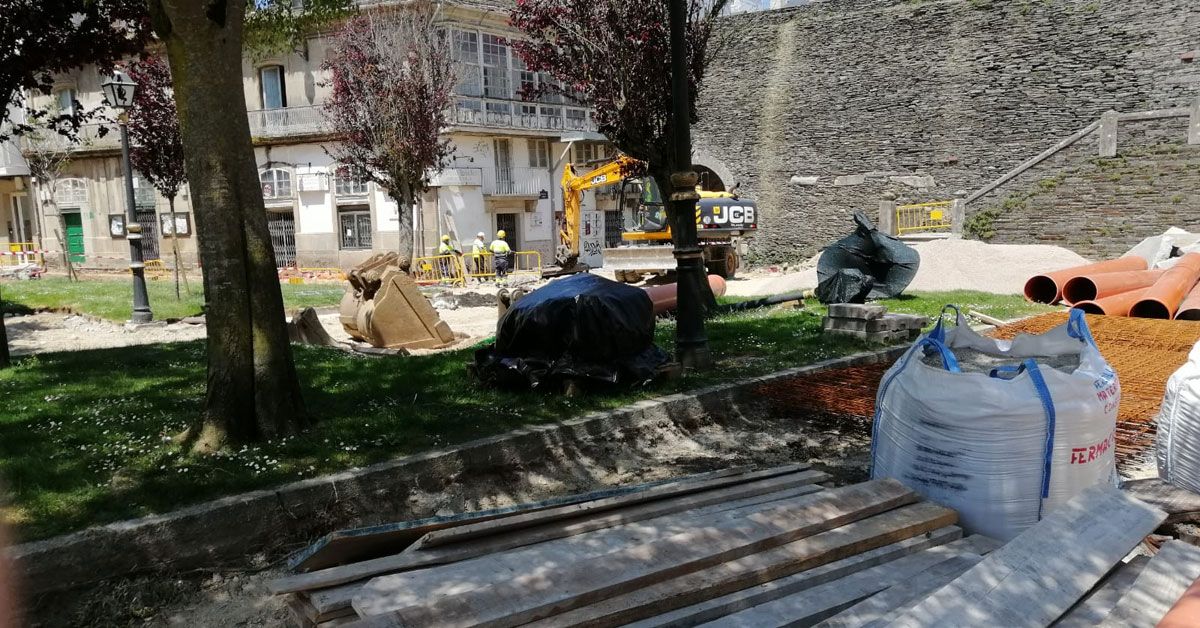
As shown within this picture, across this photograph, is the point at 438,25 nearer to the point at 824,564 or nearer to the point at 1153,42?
the point at 1153,42

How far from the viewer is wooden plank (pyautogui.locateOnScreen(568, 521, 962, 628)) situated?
105 inches

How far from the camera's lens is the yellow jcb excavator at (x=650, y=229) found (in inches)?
758

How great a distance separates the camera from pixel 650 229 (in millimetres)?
20859

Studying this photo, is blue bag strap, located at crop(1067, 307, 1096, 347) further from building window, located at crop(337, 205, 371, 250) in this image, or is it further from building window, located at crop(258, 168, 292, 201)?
building window, located at crop(258, 168, 292, 201)

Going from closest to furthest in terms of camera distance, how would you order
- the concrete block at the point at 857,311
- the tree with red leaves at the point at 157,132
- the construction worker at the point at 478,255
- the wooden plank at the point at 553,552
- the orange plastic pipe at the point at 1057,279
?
the wooden plank at the point at 553,552
the concrete block at the point at 857,311
the orange plastic pipe at the point at 1057,279
the tree with red leaves at the point at 157,132
the construction worker at the point at 478,255

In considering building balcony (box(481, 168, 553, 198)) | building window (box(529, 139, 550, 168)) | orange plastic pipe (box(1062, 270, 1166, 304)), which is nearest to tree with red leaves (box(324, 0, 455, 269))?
building balcony (box(481, 168, 553, 198))

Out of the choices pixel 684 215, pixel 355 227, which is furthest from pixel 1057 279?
pixel 355 227

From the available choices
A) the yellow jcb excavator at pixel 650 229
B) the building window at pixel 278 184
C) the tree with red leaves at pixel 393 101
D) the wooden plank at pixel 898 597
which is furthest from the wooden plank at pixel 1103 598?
the building window at pixel 278 184

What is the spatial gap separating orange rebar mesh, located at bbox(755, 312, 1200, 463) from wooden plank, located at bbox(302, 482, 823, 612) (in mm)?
2916

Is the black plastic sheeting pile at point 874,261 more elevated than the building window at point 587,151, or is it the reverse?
the building window at point 587,151

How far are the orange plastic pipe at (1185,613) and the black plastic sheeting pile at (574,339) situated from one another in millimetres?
4111

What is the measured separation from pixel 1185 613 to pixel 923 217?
2521 centimetres

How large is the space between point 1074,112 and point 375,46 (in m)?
20.7

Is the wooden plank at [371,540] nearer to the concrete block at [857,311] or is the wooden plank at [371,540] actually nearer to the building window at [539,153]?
the concrete block at [857,311]
